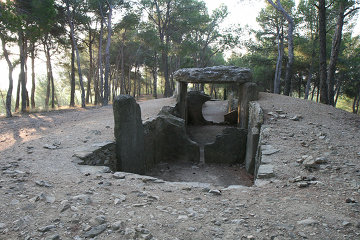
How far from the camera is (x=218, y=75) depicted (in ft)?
33.7

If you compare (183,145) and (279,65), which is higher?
(279,65)

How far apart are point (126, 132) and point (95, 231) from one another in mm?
3580

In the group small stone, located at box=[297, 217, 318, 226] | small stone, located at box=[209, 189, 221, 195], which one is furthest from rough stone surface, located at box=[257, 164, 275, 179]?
small stone, located at box=[297, 217, 318, 226]

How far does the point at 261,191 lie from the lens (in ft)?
11.6

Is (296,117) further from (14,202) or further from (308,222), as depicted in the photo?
(14,202)

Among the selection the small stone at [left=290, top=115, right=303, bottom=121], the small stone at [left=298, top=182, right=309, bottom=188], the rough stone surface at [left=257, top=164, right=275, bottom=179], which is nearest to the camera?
the small stone at [left=298, top=182, right=309, bottom=188]

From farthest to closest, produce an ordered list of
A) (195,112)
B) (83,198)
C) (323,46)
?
(195,112) → (323,46) → (83,198)

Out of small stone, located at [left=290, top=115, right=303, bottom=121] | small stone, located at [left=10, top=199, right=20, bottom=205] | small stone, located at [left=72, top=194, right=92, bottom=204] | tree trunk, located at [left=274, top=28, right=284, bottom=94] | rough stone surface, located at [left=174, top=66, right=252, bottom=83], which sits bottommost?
small stone, located at [left=72, top=194, right=92, bottom=204]

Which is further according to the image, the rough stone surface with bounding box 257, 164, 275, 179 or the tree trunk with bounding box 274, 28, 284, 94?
the tree trunk with bounding box 274, 28, 284, 94

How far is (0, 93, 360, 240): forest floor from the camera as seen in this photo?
2385mm

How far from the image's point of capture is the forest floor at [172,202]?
2.38 m

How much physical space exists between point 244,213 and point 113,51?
2388 centimetres

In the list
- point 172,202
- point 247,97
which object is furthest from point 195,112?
point 172,202

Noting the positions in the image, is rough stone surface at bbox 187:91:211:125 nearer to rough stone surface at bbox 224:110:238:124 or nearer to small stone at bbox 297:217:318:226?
rough stone surface at bbox 224:110:238:124
